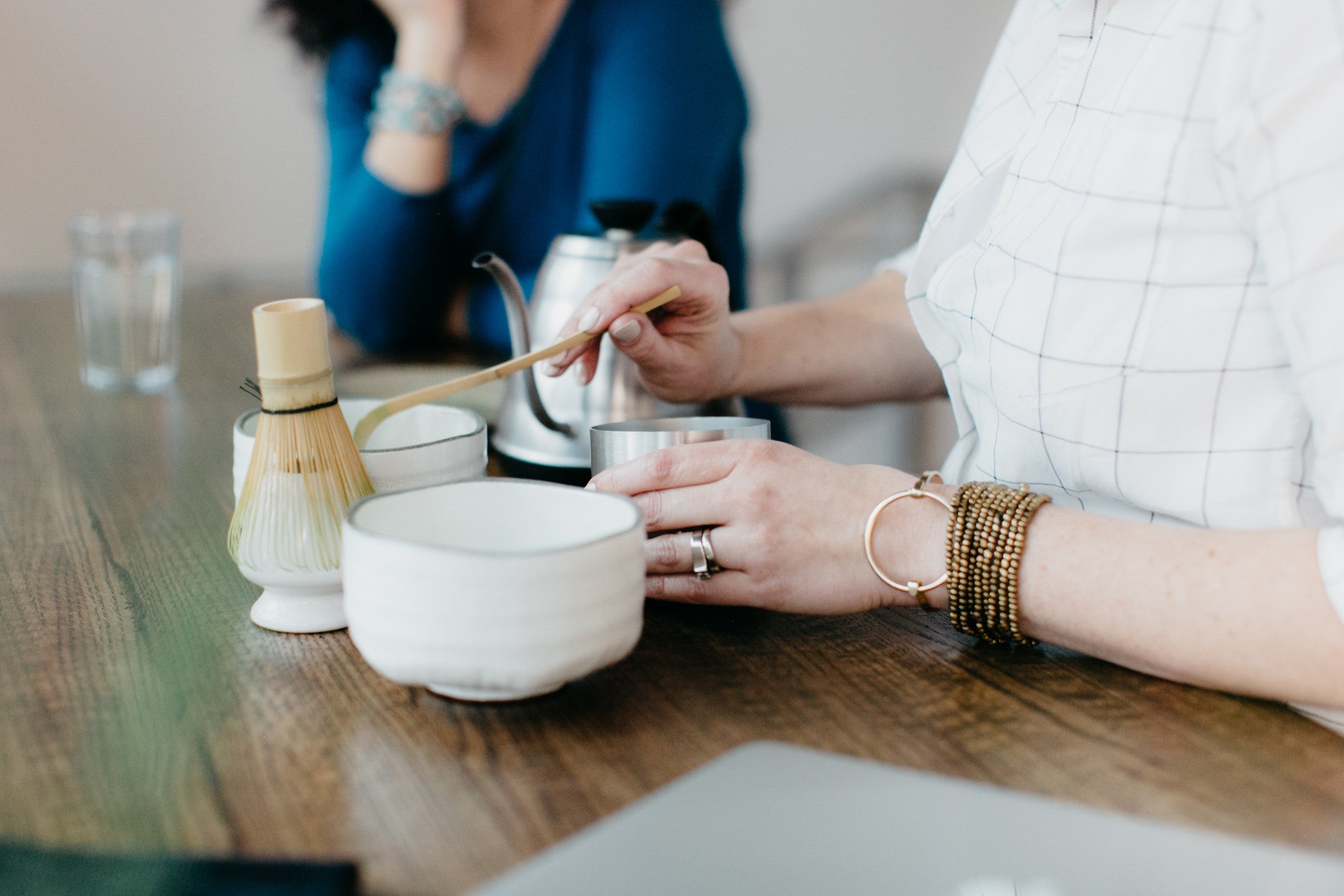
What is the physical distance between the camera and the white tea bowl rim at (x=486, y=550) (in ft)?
1.47

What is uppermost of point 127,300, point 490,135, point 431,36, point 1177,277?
point 431,36

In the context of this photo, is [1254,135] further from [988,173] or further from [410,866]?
[410,866]

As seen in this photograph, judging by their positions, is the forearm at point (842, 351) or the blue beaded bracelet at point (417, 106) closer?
the forearm at point (842, 351)

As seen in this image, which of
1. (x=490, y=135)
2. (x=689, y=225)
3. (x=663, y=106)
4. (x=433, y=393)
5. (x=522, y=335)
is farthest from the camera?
(x=490, y=135)

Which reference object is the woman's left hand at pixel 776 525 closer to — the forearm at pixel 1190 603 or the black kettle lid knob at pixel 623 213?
the forearm at pixel 1190 603

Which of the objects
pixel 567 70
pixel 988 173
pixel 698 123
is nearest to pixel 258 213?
pixel 567 70

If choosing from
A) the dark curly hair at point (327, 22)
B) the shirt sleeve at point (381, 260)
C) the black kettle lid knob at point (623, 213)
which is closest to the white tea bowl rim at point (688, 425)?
the black kettle lid knob at point (623, 213)

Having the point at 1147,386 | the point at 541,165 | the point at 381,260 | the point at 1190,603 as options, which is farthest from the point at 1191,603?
the point at 541,165

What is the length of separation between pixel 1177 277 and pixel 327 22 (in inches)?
62.2

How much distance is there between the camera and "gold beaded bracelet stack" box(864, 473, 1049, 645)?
572 mm

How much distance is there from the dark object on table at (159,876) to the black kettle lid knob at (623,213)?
0.62 metres

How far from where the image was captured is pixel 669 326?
2.94ft

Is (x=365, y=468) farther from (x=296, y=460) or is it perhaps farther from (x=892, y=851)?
(x=892, y=851)

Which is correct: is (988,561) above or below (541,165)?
below
